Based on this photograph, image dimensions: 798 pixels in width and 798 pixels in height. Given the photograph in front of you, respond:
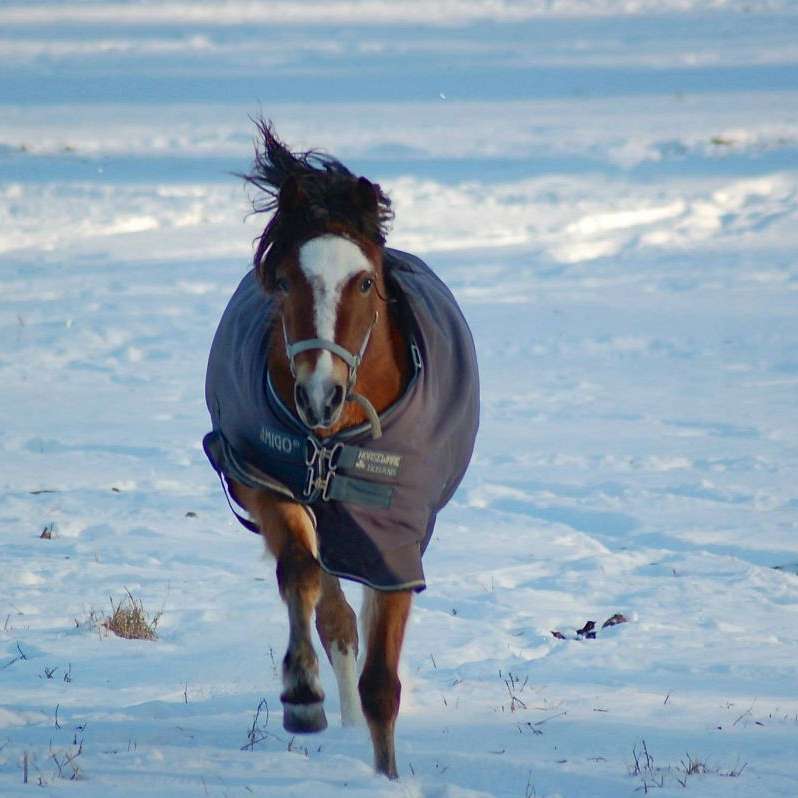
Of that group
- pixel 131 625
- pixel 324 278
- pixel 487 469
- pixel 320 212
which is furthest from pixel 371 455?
pixel 487 469

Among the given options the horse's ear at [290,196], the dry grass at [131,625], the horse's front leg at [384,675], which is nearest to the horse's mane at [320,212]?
the horse's ear at [290,196]

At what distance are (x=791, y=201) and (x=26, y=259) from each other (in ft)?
25.1

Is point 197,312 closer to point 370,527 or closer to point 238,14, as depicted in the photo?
point 370,527

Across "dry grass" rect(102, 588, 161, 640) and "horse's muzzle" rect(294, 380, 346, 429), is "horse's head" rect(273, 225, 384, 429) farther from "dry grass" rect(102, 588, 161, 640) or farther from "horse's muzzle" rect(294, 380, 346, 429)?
"dry grass" rect(102, 588, 161, 640)

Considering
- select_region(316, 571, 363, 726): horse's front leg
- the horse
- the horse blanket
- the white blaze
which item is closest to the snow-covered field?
select_region(316, 571, 363, 726): horse's front leg

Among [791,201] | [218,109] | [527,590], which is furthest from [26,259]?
[218,109]

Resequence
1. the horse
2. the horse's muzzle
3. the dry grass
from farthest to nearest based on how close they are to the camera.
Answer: the dry grass < the horse < the horse's muzzle

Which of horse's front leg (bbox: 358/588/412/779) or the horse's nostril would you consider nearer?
the horse's nostril

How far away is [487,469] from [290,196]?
4.11 m

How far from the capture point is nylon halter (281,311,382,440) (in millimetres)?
3314

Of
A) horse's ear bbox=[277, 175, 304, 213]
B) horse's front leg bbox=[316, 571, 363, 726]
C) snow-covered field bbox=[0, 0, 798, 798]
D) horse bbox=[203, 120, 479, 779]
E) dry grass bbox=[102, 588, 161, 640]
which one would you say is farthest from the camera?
dry grass bbox=[102, 588, 161, 640]

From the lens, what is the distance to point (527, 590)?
222 inches

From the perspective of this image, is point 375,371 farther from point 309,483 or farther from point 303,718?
point 303,718

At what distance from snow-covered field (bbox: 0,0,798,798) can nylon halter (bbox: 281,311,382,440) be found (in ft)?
2.81
